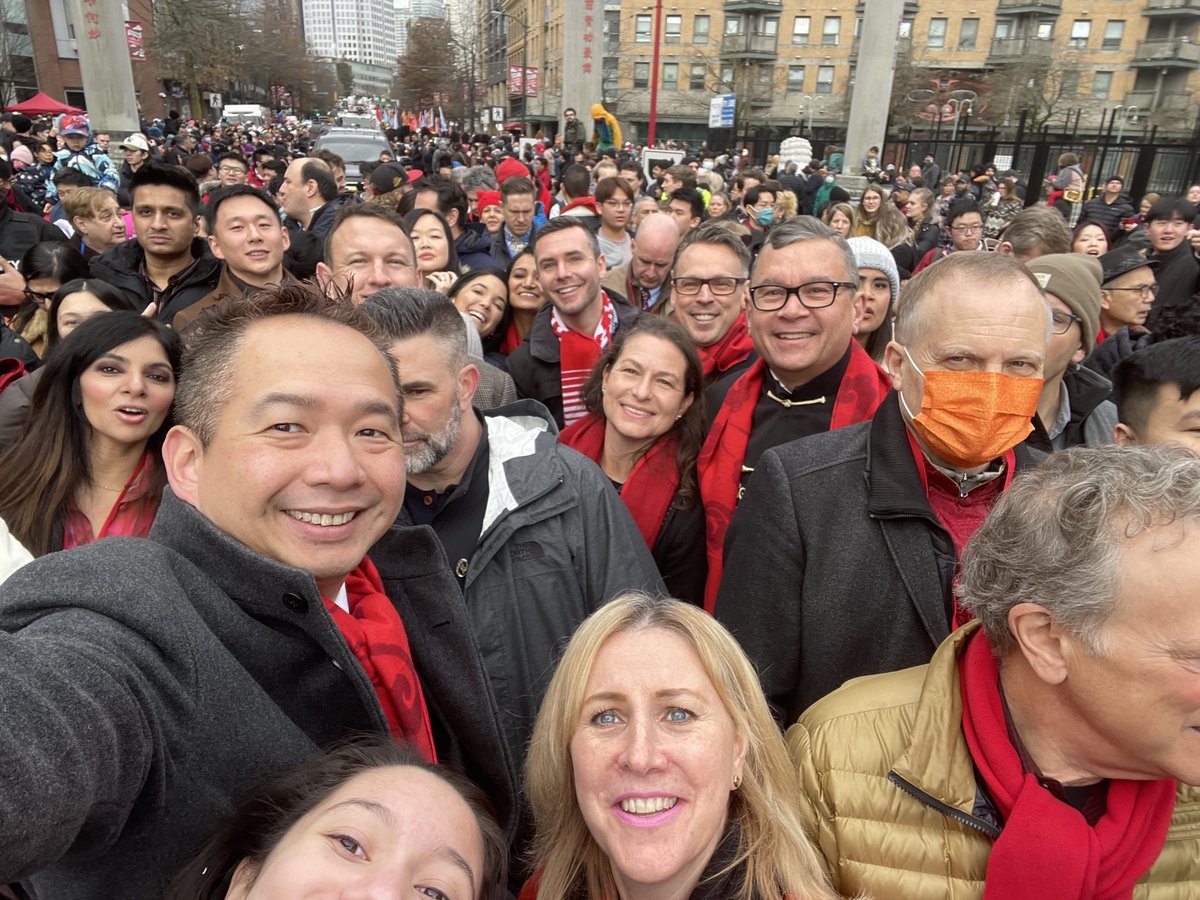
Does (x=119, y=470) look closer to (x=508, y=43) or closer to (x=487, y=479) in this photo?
(x=487, y=479)

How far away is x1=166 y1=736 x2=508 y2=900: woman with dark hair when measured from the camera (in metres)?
1.28

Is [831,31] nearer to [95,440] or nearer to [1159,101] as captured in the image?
[1159,101]

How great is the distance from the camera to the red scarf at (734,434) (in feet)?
9.14

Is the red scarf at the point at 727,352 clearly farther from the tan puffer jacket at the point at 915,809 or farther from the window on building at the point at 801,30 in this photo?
the window on building at the point at 801,30

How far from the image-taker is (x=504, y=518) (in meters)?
2.35

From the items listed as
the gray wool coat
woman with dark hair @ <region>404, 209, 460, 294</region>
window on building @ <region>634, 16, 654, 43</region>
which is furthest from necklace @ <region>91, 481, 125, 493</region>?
window on building @ <region>634, 16, 654, 43</region>

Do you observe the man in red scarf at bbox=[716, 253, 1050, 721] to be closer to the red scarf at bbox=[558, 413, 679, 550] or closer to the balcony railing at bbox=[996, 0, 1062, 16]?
the red scarf at bbox=[558, 413, 679, 550]

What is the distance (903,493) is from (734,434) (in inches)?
40.0

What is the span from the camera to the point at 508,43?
73.4 m

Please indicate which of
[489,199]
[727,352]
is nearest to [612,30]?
[489,199]

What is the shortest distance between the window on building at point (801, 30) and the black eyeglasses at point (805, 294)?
194 feet

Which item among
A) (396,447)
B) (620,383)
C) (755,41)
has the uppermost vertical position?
(755,41)

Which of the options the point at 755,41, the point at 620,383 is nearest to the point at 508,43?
the point at 755,41

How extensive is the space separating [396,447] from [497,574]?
0.89 metres
